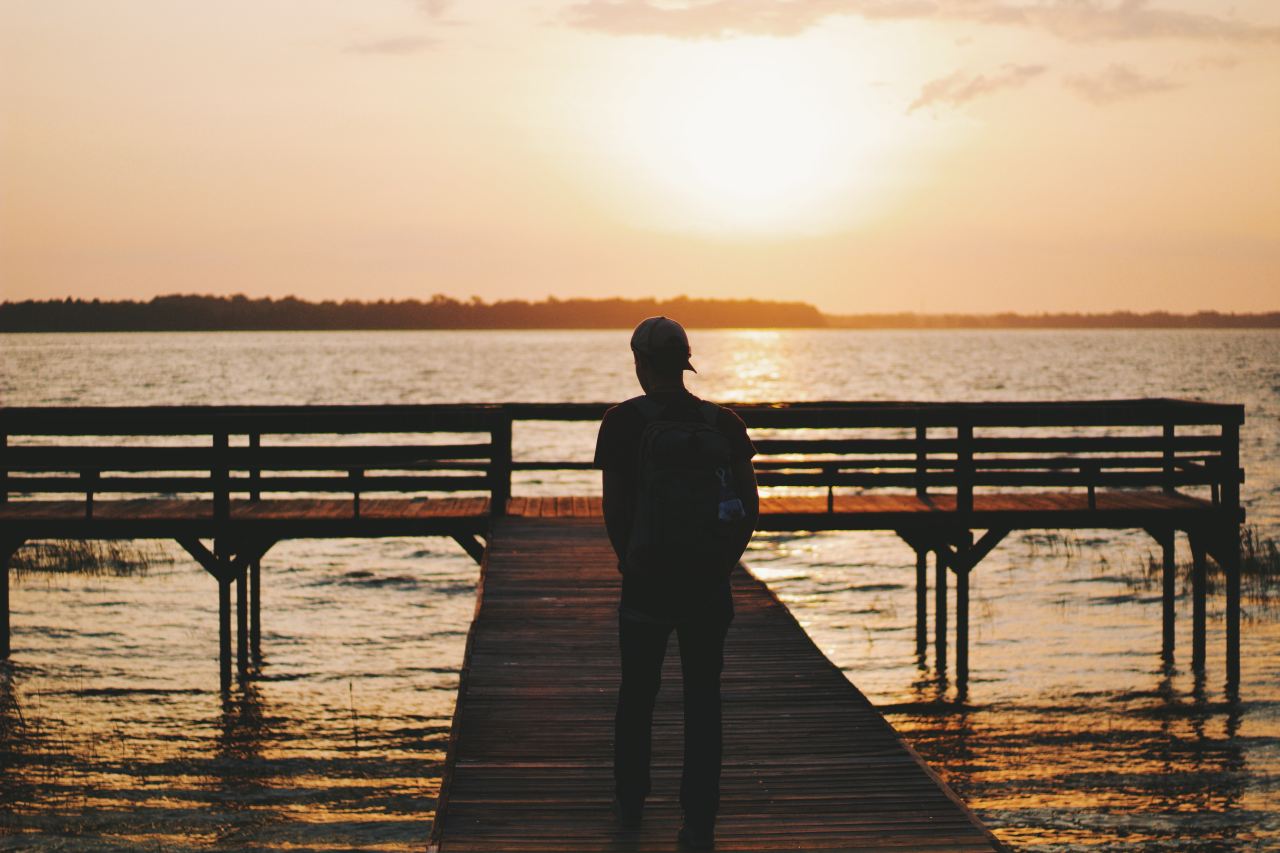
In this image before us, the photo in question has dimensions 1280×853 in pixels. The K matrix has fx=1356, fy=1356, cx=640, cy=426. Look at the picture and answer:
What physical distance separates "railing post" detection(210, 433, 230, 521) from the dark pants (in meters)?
7.94

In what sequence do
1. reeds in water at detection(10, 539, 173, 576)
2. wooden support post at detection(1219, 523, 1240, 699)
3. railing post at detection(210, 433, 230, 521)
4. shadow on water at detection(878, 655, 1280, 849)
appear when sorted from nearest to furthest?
shadow on water at detection(878, 655, 1280, 849) < railing post at detection(210, 433, 230, 521) < wooden support post at detection(1219, 523, 1240, 699) < reeds in water at detection(10, 539, 173, 576)

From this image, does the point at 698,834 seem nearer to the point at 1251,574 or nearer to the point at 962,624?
the point at 962,624

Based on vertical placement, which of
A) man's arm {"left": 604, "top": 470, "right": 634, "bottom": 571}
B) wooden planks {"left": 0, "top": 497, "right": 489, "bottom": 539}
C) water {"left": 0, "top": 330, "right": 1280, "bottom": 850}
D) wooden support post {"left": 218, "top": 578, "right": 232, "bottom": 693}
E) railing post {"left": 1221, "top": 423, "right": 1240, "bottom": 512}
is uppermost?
man's arm {"left": 604, "top": 470, "right": 634, "bottom": 571}

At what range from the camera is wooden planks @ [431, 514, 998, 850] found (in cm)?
557

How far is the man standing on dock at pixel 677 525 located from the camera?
4.92 meters

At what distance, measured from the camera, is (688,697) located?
524cm

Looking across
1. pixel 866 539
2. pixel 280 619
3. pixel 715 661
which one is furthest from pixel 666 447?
pixel 866 539

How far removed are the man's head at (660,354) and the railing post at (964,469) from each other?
8.41 metres

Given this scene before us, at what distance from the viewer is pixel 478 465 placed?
13273 millimetres

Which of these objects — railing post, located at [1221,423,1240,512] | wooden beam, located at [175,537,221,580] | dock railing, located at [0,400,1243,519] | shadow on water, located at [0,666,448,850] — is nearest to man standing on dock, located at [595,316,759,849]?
shadow on water, located at [0,666,448,850]

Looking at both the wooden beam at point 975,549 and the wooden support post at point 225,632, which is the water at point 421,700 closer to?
the wooden support post at point 225,632

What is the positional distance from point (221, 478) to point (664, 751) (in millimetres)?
7245

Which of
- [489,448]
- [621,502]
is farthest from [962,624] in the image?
[621,502]

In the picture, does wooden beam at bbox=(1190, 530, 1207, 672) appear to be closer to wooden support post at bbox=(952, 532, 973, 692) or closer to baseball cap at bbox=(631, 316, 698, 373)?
wooden support post at bbox=(952, 532, 973, 692)
